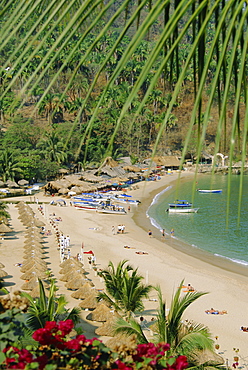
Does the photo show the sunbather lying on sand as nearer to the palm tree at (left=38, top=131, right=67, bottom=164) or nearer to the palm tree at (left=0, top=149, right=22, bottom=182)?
the palm tree at (left=0, top=149, right=22, bottom=182)

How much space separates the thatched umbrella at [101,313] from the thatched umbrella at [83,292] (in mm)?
1724

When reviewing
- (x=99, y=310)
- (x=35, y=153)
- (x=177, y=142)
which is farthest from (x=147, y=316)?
(x=177, y=142)

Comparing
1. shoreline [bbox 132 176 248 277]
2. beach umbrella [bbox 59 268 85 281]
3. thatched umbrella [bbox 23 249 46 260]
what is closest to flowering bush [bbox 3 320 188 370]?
beach umbrella [bbox 59 268 85 281]

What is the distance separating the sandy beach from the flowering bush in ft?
30.5

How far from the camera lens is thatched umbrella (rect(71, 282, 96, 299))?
15.2 m

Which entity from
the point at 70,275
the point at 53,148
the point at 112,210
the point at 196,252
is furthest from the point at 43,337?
the point at 53,148

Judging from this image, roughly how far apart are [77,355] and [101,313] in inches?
444

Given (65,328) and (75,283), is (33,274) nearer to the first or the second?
(75,283)

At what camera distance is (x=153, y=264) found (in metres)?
22.2

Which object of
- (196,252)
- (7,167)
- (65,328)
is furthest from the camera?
(7,167)

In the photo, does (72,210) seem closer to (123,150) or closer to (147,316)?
(147,316)

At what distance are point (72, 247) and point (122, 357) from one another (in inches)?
897

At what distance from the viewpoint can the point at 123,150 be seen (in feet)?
221

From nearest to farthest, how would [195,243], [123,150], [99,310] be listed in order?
[99,310]
[195,243]
[123,150]
